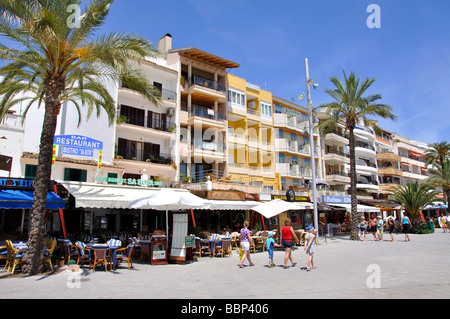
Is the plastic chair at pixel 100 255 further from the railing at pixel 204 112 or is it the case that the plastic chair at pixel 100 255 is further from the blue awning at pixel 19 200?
the railing at pixel 204 112

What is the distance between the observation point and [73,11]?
1095 cm

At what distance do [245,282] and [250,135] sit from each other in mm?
26116

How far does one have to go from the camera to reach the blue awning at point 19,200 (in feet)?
42.5

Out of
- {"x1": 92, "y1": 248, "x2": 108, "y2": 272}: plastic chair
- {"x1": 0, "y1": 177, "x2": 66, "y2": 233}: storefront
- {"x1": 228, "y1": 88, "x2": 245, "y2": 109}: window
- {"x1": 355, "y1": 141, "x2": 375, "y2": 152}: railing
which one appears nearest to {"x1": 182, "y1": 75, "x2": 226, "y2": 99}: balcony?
{"x1": 228, "y1": 88, "x2": 245, "y2": 109}: window

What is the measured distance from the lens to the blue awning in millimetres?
12961

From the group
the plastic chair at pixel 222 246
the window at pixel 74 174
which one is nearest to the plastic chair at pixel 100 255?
the plastic chair at pixel 222 246

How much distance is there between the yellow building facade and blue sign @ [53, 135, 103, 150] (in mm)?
13027

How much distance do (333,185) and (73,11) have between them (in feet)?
127

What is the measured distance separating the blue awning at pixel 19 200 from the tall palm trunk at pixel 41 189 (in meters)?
3.01

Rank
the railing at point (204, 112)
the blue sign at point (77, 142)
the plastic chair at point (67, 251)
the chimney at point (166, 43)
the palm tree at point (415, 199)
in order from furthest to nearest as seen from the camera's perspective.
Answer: the palm tree at point (415, 199) < the chimney at point (166, 43) < the railing at point (204, 112) < the blue sign at point (77, 142) < the plastic chair at point (67, 251)

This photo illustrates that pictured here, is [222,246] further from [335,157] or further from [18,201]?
[335,157]

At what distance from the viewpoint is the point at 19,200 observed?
517 inches
